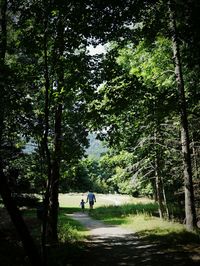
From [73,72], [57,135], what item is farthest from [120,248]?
[73,72]

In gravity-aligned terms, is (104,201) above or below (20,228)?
below

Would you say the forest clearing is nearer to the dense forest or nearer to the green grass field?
the dense forest

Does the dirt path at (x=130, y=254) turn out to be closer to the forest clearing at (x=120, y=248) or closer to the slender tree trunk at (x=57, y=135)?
the forest clearing at (x=120, y=248)

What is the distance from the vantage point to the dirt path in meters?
9.34

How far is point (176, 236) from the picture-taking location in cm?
1221

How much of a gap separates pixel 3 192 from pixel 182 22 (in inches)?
216

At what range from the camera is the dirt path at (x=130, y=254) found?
934 cm

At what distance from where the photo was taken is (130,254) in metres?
10.9

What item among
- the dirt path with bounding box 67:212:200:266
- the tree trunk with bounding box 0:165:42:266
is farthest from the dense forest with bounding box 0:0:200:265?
the dirt path with bounding box 67:212:200:266

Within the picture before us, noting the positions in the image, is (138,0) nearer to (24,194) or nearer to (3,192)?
(3,192)

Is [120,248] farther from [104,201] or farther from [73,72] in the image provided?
[104,201]

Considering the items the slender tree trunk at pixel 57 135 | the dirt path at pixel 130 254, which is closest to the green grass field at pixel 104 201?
the dirt path at pixel 130 254

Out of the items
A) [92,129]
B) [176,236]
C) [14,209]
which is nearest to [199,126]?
[176,236]

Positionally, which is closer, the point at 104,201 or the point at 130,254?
the point at 130,254
